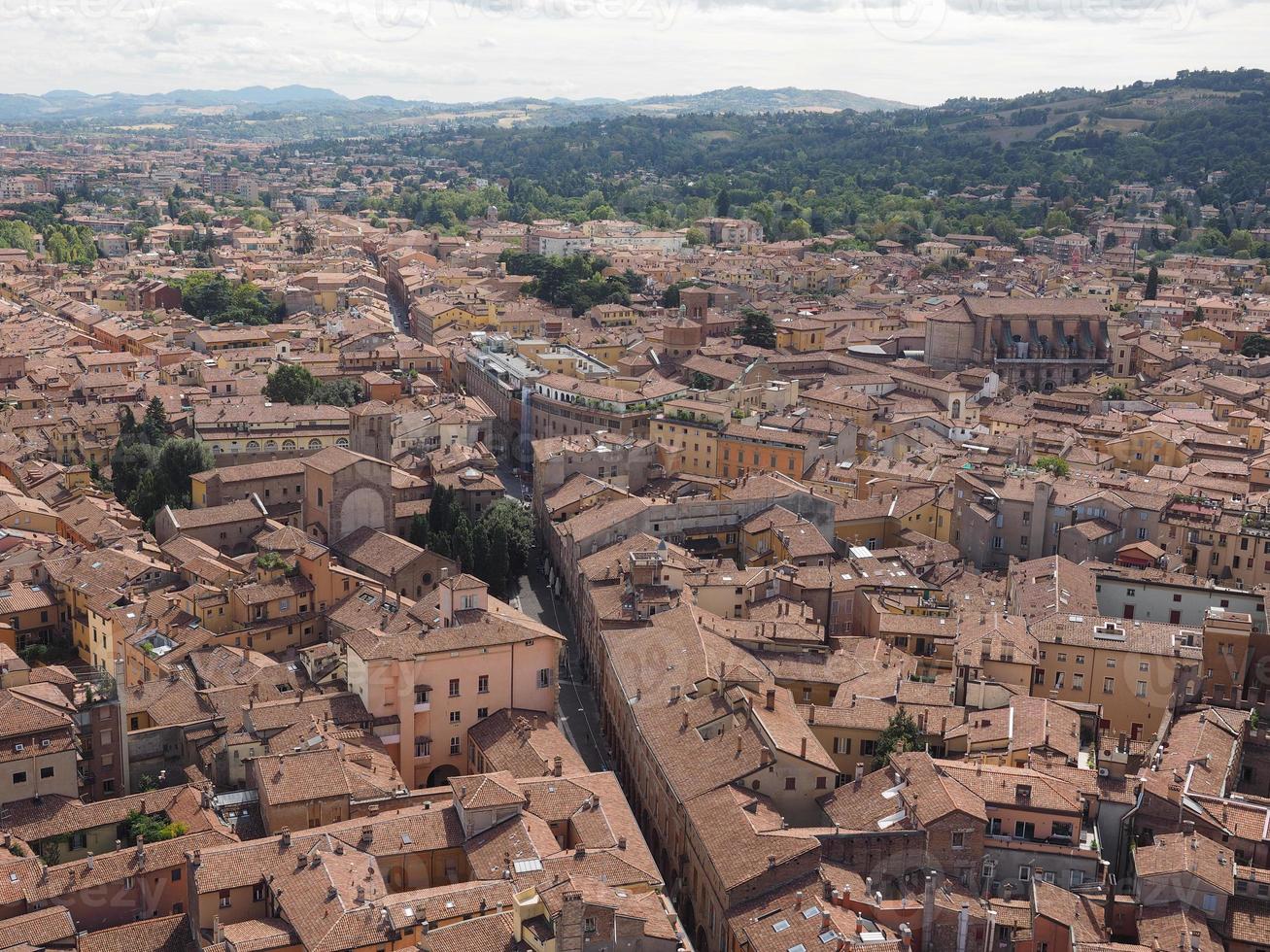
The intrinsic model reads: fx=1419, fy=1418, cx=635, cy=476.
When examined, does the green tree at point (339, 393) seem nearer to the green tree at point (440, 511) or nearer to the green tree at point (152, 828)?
the green tree at point (440, 511)

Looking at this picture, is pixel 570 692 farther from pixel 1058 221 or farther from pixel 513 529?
pixel 1058 221

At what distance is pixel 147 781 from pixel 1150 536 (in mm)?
26229

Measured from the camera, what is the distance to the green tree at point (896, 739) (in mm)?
26094

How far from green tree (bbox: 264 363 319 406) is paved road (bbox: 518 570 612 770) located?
1562 centimetres

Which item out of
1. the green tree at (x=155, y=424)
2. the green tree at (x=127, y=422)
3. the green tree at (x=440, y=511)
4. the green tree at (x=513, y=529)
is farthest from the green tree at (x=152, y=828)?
the green tree at (x=127, y=422)

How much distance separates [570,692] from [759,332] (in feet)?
114

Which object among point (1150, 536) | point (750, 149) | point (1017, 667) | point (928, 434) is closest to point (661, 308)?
point (928, 434)

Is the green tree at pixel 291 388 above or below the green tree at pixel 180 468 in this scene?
above

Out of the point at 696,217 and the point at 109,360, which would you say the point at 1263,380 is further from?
the point at 696,217

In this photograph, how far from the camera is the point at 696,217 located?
125m

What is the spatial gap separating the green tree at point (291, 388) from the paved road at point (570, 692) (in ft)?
51.2

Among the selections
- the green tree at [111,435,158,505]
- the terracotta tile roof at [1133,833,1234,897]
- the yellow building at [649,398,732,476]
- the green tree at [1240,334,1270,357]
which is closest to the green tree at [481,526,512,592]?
the yellow building at [649,398,732,476]

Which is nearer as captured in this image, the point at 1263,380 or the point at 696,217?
the point at 1263,380

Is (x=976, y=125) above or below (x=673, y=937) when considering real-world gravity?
above
